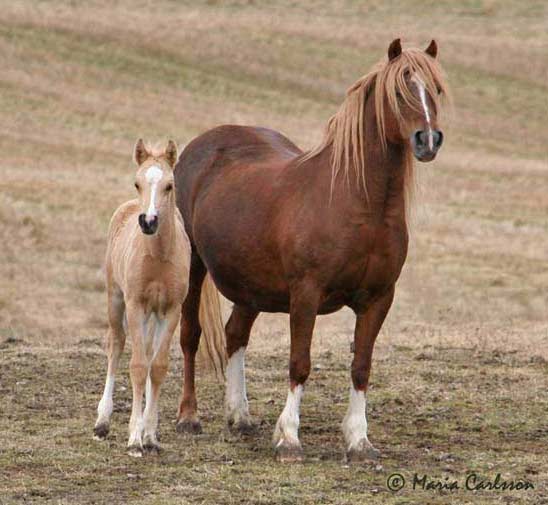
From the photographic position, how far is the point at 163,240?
7.84m

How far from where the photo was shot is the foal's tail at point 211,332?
30.9 feet

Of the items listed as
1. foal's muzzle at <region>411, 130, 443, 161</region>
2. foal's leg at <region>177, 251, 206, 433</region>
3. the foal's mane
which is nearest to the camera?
foal's muzzle at <region>411, 130, 443, 161</region>

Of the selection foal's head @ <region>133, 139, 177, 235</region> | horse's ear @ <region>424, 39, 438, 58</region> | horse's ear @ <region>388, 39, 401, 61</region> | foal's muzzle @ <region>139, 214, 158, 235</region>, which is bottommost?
foal's muzzle @ <region>139, 214, 158, 235</region>

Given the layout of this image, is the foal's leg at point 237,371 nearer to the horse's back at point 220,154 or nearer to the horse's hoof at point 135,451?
the horse's back at point 220,154

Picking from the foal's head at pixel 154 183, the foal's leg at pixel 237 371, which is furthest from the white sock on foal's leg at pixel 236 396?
the foal's head at pixel 154 183

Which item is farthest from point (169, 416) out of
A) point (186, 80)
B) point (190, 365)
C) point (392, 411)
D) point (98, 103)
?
point (186, 80)

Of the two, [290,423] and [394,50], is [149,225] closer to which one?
[290,423]

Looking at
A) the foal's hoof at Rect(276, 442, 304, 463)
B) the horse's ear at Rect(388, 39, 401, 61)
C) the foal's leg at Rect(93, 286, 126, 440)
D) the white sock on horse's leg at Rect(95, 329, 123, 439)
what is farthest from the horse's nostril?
the white sock on horse's leg at Rect(95, 329, 123, 439)

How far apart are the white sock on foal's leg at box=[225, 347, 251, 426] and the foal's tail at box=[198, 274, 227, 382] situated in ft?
1.20

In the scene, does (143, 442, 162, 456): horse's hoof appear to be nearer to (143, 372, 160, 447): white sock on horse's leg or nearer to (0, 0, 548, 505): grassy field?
(143, 372, 160, 447): white sock on horse's leg

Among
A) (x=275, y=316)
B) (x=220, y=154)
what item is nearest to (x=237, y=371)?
(x=220, y=154)

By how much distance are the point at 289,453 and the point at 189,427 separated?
1.31 m

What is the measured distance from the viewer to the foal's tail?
943 cm

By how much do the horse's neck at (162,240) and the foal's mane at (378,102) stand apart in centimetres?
109
